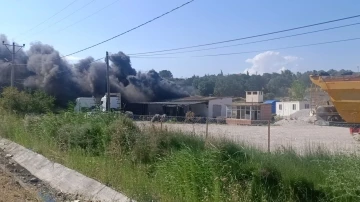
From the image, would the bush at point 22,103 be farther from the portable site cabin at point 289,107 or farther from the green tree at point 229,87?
the green tree at point 229,87

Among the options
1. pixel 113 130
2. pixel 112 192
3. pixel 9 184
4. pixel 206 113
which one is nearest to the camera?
pixel 112 192

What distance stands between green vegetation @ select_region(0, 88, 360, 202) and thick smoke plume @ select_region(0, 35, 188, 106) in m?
50.7

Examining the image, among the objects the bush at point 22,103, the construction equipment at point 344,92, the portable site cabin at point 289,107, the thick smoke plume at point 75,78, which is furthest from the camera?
the portable site cabin at point 289,107

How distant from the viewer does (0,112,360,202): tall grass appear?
25.2 ft

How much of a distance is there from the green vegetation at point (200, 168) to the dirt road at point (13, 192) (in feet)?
5.99

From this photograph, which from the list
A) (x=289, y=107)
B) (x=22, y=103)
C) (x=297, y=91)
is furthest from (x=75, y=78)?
(x=297, y=91)

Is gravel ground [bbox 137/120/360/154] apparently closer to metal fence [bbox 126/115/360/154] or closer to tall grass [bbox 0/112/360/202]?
metal fence [bbox 126/115/360/154]

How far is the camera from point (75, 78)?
232ft

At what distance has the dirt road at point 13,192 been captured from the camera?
10.6m

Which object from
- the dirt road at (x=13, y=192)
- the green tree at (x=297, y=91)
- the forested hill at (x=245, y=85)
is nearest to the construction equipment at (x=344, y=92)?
the dirt road at (x=13, y=192)

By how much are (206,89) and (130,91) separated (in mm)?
36563

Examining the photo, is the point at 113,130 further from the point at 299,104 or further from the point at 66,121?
the point at 299,104

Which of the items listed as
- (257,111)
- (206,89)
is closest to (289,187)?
(257,111)

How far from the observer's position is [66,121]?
18969 millimetres
